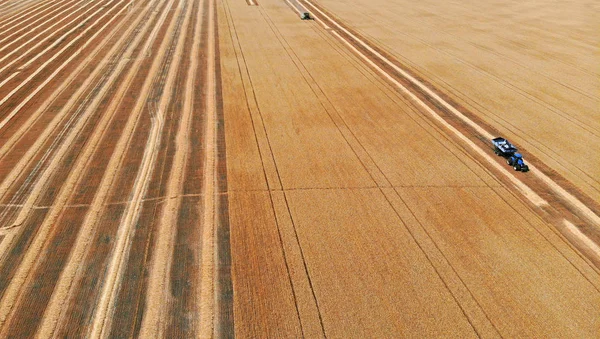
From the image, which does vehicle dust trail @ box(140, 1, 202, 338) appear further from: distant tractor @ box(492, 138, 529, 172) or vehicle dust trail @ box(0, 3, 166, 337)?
distant tractor @ box(492, 138, 529, 172)

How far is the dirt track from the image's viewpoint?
375 inches

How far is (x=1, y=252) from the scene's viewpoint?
10891 mm

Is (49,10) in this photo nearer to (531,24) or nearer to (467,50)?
(467,50)

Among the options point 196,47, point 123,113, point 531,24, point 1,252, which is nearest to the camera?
point 1,252

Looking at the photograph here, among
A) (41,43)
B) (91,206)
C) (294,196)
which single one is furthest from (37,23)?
(294,196)

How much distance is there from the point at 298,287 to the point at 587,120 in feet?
57.6

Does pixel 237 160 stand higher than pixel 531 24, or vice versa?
pixel 531 24

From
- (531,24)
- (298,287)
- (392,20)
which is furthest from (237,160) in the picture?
(531,24)

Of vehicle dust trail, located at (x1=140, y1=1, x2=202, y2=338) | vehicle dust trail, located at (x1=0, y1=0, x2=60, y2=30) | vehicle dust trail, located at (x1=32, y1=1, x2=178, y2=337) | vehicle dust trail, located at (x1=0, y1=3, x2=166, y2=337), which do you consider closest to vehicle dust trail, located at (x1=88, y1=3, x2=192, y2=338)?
vehicle dust trail, located at (x1=140, y1=1, x2=202, y2=338)

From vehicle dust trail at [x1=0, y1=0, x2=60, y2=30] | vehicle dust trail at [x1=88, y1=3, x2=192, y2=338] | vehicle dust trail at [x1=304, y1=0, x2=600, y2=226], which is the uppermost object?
vehicle dust trail at [x1=0, y1=0, x2=60, y2=30]

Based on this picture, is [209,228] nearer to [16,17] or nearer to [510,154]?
[510,154]

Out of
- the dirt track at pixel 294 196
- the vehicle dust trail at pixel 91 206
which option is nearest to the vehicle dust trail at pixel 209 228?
the dirt track at pixel 294 196

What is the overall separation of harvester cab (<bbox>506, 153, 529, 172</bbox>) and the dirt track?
1.36ft

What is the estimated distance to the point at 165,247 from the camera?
1115 cm
